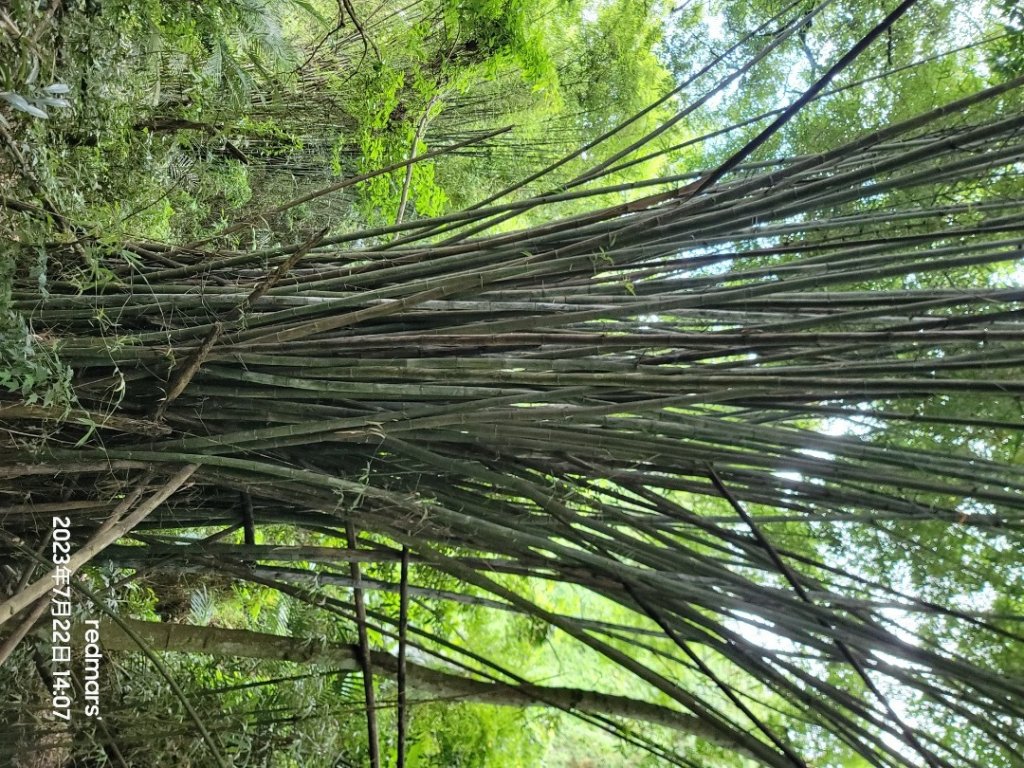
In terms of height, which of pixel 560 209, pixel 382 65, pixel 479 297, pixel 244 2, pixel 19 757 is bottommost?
pixel 19 757

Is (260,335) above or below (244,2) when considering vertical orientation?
below

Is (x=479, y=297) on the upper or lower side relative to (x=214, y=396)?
upper

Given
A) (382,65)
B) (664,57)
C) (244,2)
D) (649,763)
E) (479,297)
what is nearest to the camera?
(479,297)

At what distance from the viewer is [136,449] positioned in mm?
1005

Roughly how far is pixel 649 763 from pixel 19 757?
5.19ft

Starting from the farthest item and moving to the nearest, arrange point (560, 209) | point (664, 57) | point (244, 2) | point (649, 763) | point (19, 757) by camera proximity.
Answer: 1. point (560, 209)
2. point (664, 57)
3. point (649, 763)
4. point (244, 2)
5. point (19, 757)

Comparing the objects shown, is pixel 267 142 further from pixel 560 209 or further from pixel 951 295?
pixel 951 295

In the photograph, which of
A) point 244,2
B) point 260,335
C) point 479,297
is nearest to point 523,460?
point 479,297

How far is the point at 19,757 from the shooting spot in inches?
50.7

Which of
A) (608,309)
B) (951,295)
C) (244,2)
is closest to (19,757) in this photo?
(608,309)

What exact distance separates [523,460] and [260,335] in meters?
0.44

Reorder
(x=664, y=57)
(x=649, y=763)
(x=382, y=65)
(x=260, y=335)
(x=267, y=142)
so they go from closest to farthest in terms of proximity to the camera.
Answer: (x=260, y=335) < (x=649, y=763) < (x=382, y=65) < (x=267, y=142) < (x=664, y=57)

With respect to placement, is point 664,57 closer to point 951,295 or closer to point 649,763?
point 951,295

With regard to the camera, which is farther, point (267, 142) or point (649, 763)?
point (267, 142)
